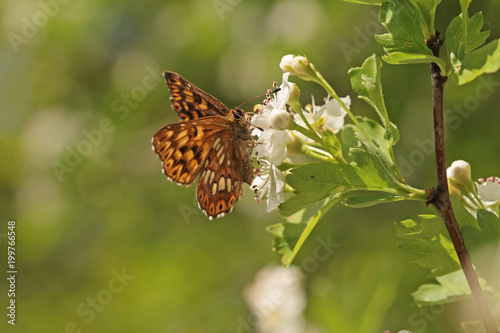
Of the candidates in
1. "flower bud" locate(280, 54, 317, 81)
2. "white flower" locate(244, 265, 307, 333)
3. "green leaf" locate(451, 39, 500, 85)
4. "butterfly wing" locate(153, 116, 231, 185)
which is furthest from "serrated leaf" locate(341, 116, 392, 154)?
"white flower" locate(244, 265, 307, 333)

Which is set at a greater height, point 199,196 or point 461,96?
point 199,196

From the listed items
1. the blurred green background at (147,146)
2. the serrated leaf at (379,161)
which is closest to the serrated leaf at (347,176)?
the serrated leaf at (379,161)

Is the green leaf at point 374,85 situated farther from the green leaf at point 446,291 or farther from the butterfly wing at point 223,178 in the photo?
the butterfly wing at point 223,178

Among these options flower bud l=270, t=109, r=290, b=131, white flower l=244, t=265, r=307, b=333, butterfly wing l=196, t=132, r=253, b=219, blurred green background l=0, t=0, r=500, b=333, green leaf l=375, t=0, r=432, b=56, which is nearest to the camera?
green leaf l=375, t=0, r=432, b=56

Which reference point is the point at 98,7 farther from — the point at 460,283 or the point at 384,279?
the point at 460,283

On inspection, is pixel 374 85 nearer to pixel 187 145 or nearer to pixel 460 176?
pixel 460 176

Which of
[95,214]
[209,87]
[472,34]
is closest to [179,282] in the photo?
[95,214]

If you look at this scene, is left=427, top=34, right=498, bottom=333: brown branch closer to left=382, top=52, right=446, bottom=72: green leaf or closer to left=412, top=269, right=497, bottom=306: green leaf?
left=382, top=52, right=446, bottom=72: green leaf

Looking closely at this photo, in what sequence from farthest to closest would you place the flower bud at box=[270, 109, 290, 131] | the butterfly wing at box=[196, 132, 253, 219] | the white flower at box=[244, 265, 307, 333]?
1. the white flower at box=[244, 265, 307, 333]
2. the butterfly wing at box=[196, 132, 253, 219]
3. the flower bud at box=[270, 109, 290, 131]
